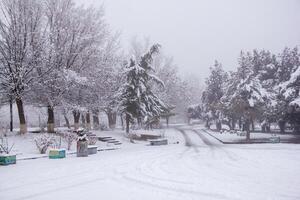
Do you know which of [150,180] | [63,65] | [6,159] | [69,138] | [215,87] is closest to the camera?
[150,180]

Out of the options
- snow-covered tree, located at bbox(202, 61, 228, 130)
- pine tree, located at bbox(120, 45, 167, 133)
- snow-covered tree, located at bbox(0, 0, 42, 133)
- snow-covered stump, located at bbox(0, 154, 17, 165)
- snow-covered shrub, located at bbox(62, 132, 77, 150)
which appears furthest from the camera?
snow-covered tree, located at bbox(202, 61, 228, 130)

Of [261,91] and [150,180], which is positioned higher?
[261,91]

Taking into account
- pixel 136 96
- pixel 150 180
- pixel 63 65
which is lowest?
pixel 150 180

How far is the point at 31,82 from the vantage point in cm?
2461

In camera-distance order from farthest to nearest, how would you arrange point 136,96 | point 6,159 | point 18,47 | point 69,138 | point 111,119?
point 111,119
point 136,96
point 18,47
point 69,138
point 6,159

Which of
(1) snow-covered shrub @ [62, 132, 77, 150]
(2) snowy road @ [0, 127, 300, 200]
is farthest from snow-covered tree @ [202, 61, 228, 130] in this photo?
(2) snowy road @ [0, 127, 300, 200]

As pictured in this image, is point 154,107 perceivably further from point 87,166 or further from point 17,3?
point 87,166

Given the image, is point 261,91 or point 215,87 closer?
point 261,91

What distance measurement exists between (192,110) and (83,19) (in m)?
37.6

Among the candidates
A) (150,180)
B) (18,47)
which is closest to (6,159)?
(150,180)

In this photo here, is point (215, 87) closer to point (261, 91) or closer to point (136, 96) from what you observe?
point (261, 91)

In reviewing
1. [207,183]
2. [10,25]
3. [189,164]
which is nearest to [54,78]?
[10,25]

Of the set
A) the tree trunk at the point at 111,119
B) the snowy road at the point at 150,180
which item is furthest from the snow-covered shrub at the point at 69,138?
the tree trunk at the point at 111,119

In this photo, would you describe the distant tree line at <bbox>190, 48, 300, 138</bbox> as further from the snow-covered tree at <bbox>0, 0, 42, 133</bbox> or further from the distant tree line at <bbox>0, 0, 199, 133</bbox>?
the snow-covered tree at <bbox>0, 0, 42, 133</bbox>
